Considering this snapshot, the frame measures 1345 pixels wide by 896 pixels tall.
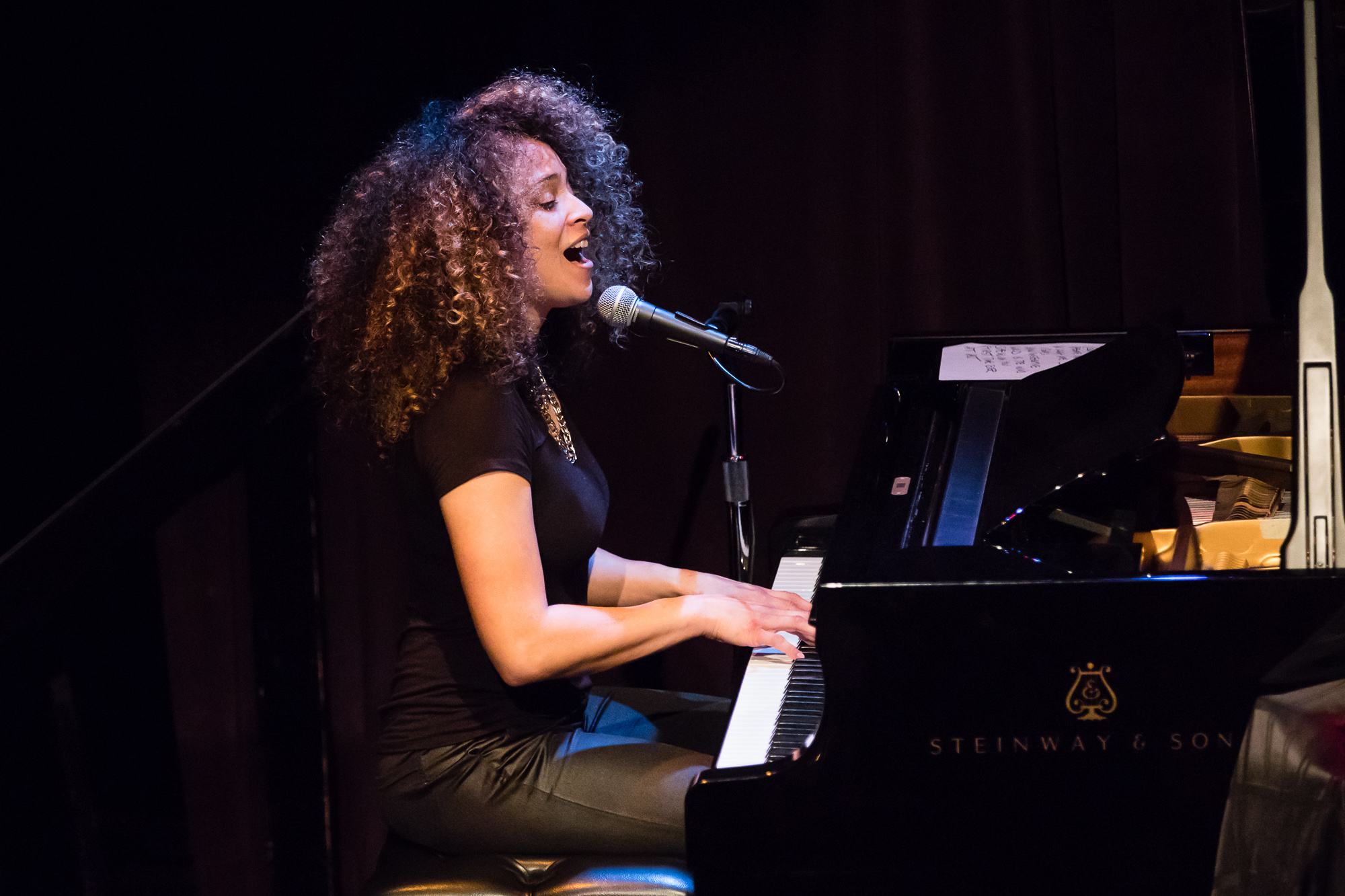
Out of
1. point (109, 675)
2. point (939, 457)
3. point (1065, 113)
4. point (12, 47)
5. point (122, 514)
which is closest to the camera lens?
point (939, 457)

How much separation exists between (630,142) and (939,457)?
140 cm

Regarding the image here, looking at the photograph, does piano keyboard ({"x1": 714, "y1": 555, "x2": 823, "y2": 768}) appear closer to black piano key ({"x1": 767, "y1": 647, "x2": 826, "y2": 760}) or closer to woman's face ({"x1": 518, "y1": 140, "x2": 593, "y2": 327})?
black piano key ({"x1": 767, "y1": 647, "x2": 826, "y2": 760})

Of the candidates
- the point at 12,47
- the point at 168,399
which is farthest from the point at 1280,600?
the point at 12,47

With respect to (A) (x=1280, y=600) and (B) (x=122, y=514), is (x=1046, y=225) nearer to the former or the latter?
(A) (x=1280, y=600)

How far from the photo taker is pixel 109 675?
8.23 ft

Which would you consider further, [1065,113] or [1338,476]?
[1065,113]

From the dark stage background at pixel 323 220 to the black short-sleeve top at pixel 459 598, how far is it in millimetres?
878

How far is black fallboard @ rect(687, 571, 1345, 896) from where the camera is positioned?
3.07ft

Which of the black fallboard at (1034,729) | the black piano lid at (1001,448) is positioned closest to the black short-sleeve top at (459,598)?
the black piano lid at (1001,448)

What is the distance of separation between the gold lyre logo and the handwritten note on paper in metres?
0.88

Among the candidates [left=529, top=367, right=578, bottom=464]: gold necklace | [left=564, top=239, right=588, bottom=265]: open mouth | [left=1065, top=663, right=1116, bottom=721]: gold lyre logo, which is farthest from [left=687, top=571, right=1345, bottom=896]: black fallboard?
[left=564, top=239, right=588, bottom=265]: open mouth

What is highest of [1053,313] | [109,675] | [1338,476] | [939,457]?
[1053,313]

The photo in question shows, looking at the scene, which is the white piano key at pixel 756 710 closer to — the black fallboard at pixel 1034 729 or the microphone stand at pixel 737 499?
the black fallboard at pixel 1034 729

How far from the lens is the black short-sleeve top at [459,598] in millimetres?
1325
